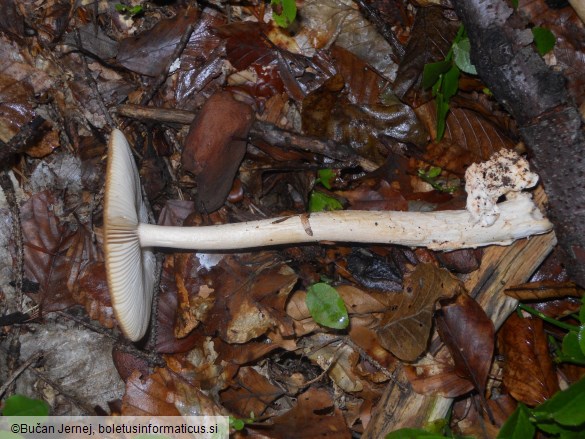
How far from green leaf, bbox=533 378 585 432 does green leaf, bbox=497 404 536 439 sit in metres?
0.08

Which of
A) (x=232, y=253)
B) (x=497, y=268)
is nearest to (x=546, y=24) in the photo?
(x=497, y=268)

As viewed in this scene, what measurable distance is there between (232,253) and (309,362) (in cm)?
77

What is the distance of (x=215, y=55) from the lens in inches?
127

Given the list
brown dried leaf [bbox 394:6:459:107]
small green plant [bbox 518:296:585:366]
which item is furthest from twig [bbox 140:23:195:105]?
small green plant [bbox 518:296:585:366]

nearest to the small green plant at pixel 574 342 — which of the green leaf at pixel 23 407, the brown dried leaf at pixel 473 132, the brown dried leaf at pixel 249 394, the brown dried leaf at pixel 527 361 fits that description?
the brown dried leaf at pixel 527 361

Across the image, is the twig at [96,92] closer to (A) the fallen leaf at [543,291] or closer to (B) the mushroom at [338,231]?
(B) the mushroom at [338,231]

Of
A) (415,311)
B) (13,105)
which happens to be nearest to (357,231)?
(415,311)

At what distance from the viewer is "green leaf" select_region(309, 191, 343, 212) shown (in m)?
2.93

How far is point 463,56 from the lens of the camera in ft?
9.16

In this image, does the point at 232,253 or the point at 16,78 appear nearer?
the point at 232,253

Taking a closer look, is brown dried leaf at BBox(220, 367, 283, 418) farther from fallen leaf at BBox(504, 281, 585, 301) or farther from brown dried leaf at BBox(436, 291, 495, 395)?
fallen leaf at BBox(504, 281, 585, 301)

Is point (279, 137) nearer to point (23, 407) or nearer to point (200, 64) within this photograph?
point (200, 64)

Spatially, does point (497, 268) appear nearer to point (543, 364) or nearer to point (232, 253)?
point (543, 364)

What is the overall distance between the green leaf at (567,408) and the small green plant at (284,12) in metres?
2.28
